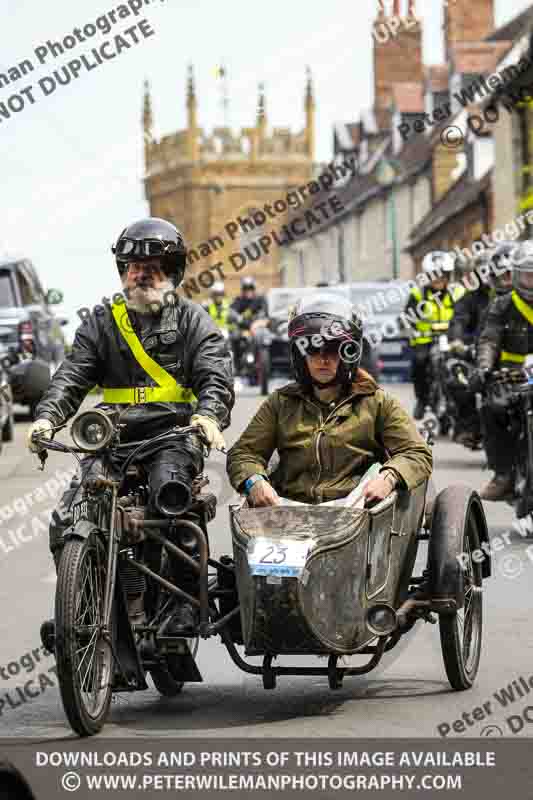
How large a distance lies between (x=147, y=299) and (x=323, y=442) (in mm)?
858

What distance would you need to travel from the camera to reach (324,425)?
7.39 meters

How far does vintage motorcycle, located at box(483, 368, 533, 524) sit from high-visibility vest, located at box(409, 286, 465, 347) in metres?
9.78

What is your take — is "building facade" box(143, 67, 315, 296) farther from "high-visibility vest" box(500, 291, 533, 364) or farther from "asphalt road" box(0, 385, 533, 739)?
"asphalt road" box(0, 385, 533, 739)

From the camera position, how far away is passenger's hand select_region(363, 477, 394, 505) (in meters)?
6.96

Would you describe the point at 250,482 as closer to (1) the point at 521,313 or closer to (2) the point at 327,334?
(2) the point at 327,334

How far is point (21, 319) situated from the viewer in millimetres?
27953

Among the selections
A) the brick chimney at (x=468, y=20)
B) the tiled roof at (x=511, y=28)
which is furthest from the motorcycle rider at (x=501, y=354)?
the brick chimney at (x=468, y=20)

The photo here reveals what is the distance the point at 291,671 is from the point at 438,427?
17398mm

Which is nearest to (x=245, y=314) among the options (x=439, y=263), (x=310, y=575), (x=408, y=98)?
(x=439, y=263)

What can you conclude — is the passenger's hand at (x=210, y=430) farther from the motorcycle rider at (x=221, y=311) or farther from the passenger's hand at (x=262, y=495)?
the motorcycle rider at (x=221, y=311)

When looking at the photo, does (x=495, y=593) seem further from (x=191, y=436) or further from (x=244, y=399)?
(x=244, y=399)

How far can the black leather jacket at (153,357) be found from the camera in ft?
24.3

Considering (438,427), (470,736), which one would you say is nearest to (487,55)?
(438,427)

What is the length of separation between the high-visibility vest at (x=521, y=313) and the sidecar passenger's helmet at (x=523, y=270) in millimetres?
116
